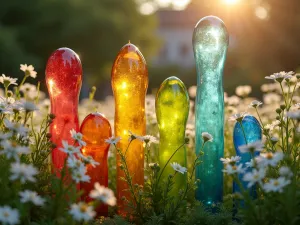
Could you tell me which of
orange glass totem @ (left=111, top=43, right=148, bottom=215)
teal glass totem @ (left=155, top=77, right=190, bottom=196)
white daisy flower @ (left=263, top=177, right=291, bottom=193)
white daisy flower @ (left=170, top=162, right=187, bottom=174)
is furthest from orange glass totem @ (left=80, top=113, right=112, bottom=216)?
white daisy flower @ (left=263, top=177, right=291, bottom=193)

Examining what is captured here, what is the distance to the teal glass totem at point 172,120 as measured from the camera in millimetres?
2354

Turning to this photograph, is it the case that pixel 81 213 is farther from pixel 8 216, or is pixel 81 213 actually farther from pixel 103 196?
pixel 8 216

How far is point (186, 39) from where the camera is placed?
3700 centimetres

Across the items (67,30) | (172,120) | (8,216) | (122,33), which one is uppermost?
(122,33)

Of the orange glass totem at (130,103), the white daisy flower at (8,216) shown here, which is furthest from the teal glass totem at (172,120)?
the white daisy flower at (8,216)

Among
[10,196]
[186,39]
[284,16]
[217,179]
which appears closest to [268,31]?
[284,16]

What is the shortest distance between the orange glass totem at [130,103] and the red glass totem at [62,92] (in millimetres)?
198

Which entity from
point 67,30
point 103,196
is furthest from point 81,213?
point 67,30

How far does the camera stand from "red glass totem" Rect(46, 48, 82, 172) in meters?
2.38

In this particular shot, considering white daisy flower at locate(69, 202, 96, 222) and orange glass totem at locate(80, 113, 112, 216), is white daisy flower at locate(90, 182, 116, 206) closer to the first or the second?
white daisy flower at locate(69, 202, 96, 222)

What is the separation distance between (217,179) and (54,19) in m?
15.6

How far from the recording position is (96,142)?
2.32m

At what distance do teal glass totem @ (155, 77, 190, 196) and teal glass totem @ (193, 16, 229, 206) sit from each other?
10 cm

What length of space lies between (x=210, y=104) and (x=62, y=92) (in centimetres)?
73
